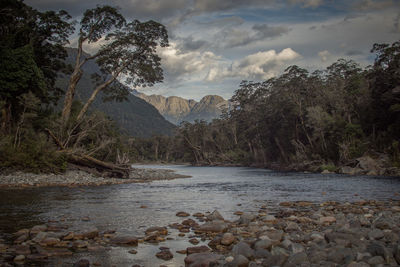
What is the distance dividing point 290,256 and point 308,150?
4765 centimetres

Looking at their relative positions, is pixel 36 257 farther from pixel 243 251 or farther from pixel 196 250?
pixel 243 251

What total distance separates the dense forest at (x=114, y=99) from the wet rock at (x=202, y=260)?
2052 cm

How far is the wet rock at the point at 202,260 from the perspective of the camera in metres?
5.81

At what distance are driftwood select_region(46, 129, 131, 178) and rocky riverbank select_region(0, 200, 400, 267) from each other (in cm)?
1824

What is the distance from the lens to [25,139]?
25.8 meters

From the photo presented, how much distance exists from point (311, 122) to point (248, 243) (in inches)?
1665

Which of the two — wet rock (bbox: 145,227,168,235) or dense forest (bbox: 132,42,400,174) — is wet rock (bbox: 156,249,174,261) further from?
dense forest (bbox: 132,42,400,174)

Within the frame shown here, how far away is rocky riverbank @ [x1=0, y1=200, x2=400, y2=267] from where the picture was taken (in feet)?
18.6

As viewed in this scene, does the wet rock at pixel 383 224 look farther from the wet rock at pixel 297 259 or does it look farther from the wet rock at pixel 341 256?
the wet rock at pixel 297 259

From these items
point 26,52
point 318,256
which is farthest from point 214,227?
point 26,52

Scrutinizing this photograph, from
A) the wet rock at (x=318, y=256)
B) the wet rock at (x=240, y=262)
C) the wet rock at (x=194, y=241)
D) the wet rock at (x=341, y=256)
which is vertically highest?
the wet rock at (x=341, y=256)

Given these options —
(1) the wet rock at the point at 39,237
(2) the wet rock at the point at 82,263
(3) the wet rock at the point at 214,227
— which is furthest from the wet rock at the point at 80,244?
(3) the wet rock at the point at 214,227

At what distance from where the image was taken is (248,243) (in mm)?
7184

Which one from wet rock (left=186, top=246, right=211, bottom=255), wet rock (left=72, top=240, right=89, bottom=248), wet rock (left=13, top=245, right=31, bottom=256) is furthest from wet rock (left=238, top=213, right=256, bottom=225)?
wet rock (left=13, top=245, right=31, bottom=256)
